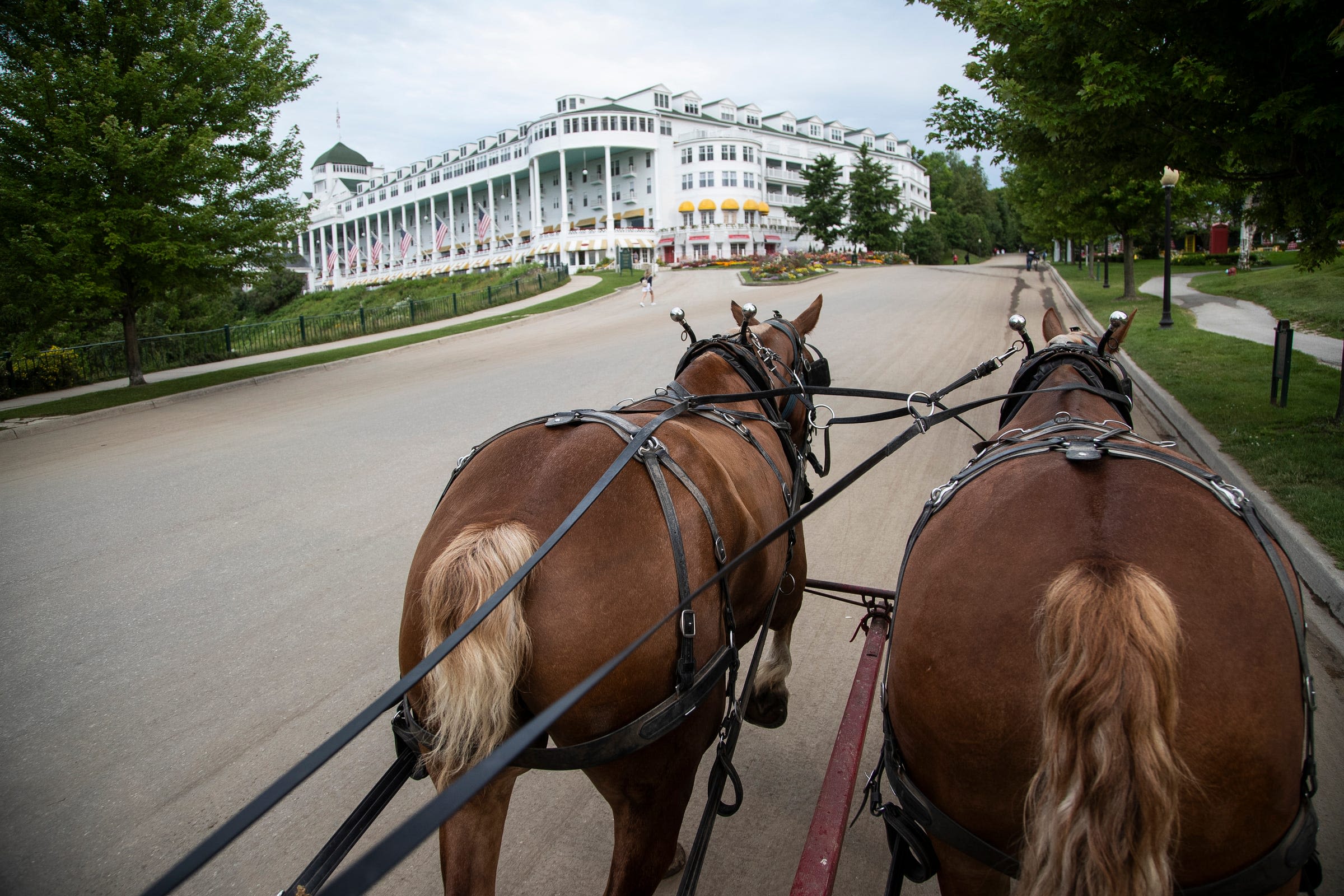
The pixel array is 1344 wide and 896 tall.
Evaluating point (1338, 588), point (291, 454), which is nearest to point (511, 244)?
point (291, 454)

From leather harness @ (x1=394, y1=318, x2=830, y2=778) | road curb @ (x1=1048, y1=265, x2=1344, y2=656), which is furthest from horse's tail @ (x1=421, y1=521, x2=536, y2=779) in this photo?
road curb @ (x1=1048, y1=265, x2=1344, y2=656)

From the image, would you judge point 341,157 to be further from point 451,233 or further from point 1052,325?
point 1052,325

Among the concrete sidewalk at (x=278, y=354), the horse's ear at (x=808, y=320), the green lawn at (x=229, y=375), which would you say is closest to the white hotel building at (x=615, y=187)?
the concrete sidewalk at (x=278, y=354)

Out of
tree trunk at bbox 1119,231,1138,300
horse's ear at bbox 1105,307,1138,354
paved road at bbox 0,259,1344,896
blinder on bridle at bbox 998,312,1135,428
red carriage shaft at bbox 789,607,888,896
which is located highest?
tree trunk at bbox 1119,231,1138,300

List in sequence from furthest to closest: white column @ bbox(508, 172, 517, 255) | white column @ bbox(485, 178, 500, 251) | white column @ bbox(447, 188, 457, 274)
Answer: white column @ bbox(447, 188, 457, 274) < white column @ bbox(485, 178, 500, 251) < white column @ bbox(508, 172, 517, 255)

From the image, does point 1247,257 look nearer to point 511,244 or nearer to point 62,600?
point 62,600

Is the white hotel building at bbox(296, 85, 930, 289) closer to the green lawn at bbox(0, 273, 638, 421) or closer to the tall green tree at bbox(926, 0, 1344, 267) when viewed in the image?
the green lawn at bbox(0, 273, 638, 421)

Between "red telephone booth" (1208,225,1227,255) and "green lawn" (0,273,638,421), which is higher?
"red telephone booth" (1208,225,1227,255)

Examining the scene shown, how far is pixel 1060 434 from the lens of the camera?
255 centimetres

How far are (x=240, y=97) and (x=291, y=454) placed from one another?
926 cm

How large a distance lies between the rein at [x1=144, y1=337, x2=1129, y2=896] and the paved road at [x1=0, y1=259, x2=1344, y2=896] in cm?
115

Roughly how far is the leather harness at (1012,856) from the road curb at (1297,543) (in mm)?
889

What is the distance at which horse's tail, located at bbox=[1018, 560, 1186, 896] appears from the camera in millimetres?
1514

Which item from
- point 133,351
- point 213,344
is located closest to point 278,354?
point 213,344
